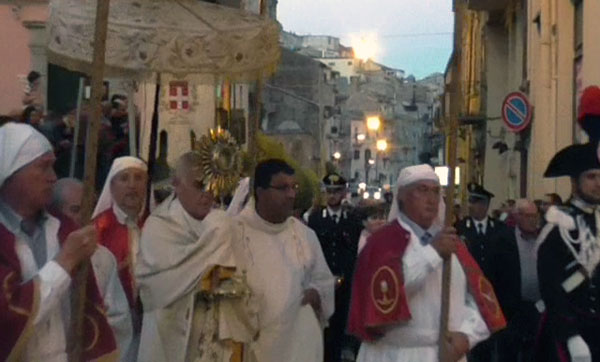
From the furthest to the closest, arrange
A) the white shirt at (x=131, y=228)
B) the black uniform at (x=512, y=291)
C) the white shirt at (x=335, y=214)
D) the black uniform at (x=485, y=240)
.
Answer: the white shirt at (x=335, y=214), the black uniform at (x=485, y=240), the black uniform at (x=512, y=291), the white shirt at (x=131, y=228)

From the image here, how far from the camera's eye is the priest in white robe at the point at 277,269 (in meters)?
9.60

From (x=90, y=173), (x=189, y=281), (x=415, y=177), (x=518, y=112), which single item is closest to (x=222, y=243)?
(x=189, y=281)

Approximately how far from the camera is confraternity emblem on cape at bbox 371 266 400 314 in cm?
820

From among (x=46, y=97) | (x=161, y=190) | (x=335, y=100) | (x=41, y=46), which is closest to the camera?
(x=161, y=190)

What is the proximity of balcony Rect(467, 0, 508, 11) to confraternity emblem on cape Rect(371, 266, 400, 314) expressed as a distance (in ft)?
80.3

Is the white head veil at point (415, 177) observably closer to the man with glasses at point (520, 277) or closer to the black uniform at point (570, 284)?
the black uniform at point (570, 284)

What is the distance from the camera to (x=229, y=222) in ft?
30.2

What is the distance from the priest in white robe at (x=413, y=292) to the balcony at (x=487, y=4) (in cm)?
2430

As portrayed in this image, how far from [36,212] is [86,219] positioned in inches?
10.4

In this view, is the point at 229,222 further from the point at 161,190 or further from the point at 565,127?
the point at 565,127

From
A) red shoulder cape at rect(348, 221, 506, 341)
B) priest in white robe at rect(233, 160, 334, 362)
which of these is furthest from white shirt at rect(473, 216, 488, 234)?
red shoulder cape at rect(348, 221, 506, 341)

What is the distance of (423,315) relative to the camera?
325 inches

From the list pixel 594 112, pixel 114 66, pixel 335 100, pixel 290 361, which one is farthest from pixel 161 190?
pixel 335 100

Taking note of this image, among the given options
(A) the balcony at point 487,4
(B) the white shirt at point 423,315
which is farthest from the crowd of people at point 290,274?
(A) the balcony at point 487,4
